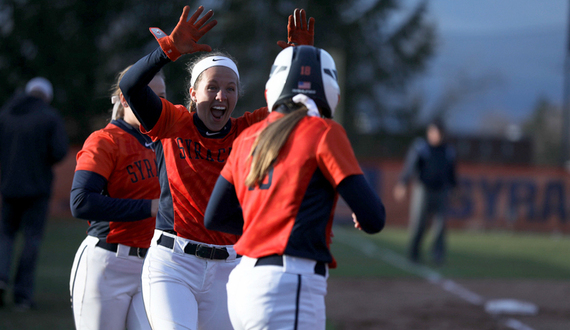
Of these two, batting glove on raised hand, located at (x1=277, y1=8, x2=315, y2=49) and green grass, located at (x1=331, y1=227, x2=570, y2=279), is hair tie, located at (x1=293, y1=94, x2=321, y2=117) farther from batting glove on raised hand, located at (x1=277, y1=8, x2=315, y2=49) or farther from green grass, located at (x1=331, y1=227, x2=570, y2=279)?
green grass, located at (x1=331, y1=227, x2=570, y2=279)

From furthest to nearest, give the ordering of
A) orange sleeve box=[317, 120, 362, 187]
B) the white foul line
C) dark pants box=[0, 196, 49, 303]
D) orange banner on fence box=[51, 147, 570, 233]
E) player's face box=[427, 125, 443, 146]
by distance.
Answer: orange banner on fence box=[51, 147, 570, 233] → player's face box=[427, 125, 443, 146] → the white foul line → dark pants box=[0, 196, 49, 303] → orange sleeve box=[317, 120, 362, 187]

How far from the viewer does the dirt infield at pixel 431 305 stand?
23.0 feet

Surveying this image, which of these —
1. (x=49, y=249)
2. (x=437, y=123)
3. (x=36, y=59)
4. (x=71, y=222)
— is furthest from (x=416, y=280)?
(x=36, y=59)

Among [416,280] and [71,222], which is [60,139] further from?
[71,222]

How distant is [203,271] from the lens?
3432 millimetres

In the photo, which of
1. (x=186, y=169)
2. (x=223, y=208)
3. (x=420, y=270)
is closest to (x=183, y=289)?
(x=186, y=169)

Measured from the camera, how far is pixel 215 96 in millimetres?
3576

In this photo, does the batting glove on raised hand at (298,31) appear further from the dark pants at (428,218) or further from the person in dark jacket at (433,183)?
the dark pants at (428,218)

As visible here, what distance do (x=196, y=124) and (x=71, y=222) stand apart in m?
15.9

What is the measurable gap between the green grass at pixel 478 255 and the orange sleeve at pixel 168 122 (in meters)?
7.23

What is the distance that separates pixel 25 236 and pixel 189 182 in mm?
4467

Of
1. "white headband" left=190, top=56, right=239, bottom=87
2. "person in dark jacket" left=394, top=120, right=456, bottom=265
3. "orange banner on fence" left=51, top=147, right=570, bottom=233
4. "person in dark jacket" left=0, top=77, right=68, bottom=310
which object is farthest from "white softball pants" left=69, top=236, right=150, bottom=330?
"orange banner on fence" left=51, top=147, right=570, bottom=233

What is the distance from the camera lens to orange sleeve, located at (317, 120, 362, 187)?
2.50 m

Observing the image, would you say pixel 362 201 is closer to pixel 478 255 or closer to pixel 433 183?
pixel 433 183
